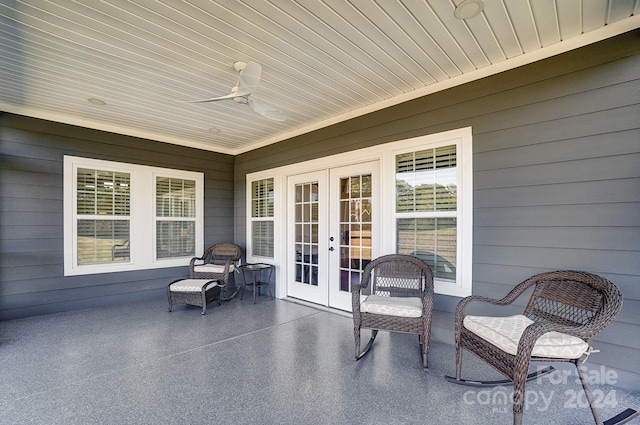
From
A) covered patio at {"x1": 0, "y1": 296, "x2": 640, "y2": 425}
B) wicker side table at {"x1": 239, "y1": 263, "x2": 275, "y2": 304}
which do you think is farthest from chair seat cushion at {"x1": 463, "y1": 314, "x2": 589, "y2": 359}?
wicker side table at {"x1": 239, "y1": 263, "x2": 275, "y2": 304}

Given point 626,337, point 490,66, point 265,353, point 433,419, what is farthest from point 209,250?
point 626,337

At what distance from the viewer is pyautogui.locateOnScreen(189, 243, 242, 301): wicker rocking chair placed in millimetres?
4994

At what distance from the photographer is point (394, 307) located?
9.09ft

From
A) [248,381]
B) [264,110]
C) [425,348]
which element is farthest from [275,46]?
[425,348]

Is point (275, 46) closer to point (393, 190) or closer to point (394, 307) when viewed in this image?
point (393, 190)

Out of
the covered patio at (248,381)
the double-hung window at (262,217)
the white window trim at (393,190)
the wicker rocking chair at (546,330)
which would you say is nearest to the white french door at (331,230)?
the white window trim at (393,190)

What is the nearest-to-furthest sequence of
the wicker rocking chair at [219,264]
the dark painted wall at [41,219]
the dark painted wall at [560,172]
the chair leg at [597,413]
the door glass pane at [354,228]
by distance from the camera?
the chair leg at [597,413] < the dark painted wall at [560,172] < the dark painted wall at [41,219] < the door glass pane at [354,228] < the wicker rocking chair at [219,264]

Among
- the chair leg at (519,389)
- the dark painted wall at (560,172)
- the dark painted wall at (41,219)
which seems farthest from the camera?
the dark painted wall at (41,219)

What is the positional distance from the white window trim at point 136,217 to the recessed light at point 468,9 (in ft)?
16.0

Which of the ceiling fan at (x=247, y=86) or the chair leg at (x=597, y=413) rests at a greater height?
the ceiling fan at (x=247, y=86)

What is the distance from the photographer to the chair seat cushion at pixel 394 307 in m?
2.73

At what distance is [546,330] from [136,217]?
214 inches

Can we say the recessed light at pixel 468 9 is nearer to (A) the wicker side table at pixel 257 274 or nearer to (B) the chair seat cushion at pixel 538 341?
(B) the chair seat cushion at pixel 538 341

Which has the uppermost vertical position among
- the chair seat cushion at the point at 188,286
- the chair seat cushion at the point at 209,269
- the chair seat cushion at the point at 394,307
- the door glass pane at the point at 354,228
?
the door glass pane at the point at 354,228
